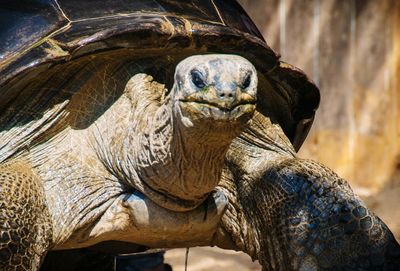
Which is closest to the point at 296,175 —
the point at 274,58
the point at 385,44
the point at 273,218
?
the point at 273,218

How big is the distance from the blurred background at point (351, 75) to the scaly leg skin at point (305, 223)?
3.67 m

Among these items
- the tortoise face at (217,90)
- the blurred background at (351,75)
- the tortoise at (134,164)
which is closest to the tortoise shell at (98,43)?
the tortoise at (134,164)

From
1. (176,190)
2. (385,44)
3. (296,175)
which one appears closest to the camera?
(176,190)

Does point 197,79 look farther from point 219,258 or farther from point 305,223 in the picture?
point 219,258

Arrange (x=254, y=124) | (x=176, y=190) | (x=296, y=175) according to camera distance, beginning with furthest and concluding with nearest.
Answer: (x=254, y=124) → (x=296, y=175) → (x=176, y=190)

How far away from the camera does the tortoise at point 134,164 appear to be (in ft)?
10.2

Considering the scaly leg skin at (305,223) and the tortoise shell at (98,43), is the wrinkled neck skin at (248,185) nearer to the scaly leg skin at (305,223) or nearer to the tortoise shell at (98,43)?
the scaly leg skin at (305,223)

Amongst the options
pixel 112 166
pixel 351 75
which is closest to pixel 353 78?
pixel 351 75

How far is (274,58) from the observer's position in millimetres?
3590

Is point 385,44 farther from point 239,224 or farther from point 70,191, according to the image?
point 70,191

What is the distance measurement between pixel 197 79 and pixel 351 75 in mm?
4996

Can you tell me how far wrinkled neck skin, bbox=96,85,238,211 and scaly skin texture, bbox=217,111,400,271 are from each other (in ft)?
1.11

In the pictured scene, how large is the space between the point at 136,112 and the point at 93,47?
0.98 feet

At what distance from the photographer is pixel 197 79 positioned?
2688mm
